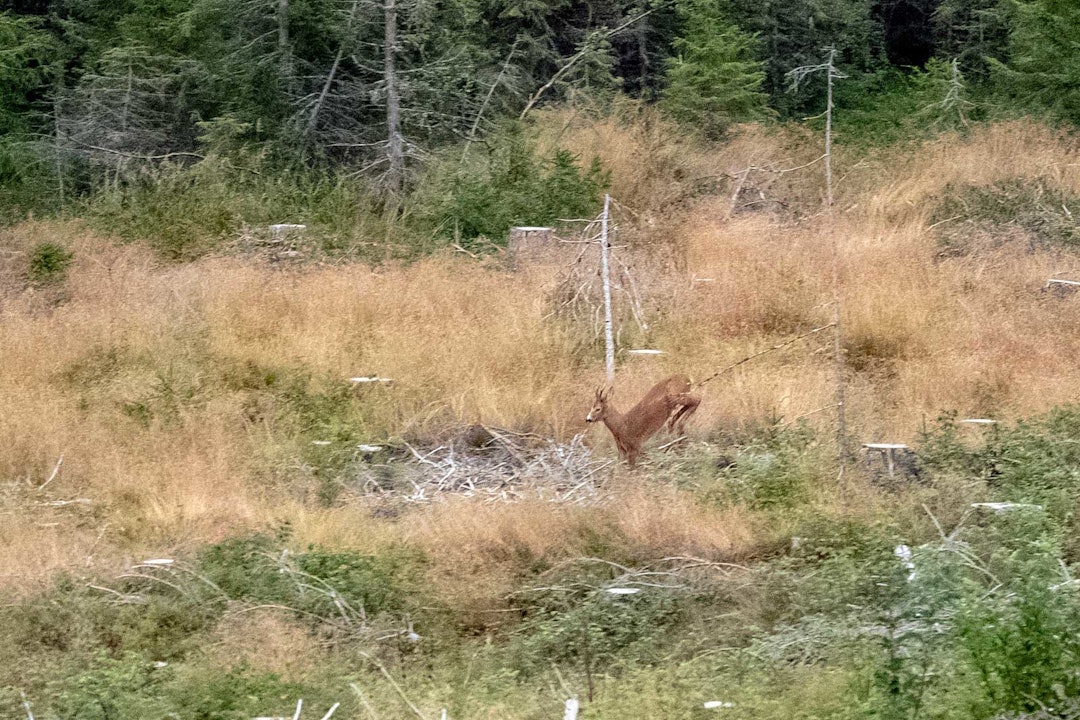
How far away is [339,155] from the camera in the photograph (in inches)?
717

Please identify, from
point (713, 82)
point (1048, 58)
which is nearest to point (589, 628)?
point (713, 82)

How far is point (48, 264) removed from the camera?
12703 mm

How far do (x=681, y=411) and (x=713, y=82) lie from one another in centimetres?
1158

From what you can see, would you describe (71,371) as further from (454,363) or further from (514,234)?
(514,234)

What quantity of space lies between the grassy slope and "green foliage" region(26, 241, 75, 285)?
15 cm

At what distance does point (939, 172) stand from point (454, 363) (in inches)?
299

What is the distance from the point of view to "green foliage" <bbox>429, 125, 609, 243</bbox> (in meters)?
13.8

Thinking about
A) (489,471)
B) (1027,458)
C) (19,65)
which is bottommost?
(489,471)

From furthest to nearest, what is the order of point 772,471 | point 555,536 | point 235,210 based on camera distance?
point 235,210 < point 772,471 < point 555,536

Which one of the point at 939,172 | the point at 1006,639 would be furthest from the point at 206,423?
the point at 939,172

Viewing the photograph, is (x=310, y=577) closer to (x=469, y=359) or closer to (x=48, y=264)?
(x=469, y=359)

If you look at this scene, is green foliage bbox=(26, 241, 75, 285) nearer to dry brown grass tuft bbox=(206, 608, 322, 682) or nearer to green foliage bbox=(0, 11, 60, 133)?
green foliage bbox=(0, 11, 60, 133)

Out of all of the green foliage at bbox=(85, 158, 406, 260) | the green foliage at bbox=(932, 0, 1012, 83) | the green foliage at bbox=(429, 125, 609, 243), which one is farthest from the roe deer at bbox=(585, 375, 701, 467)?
the green foliage at bbox=(932, 0, 1012, 83)

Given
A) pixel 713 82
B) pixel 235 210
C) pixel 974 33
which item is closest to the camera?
pixel 235 210
